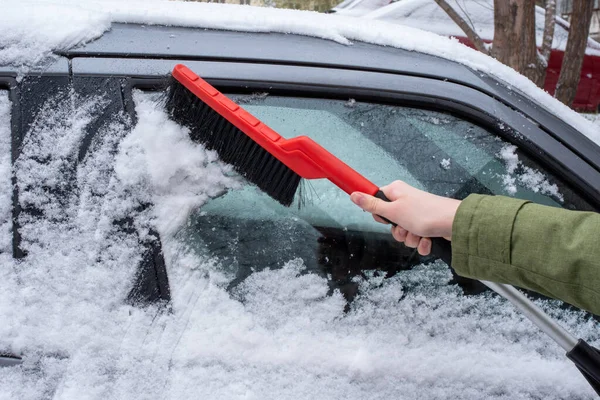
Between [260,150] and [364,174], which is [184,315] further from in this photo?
[364,174]

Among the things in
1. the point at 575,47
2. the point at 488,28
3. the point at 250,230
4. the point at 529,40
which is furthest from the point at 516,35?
the point at 488,28

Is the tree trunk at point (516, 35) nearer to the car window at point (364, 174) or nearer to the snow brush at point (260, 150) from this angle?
the car window at point (364, 174)

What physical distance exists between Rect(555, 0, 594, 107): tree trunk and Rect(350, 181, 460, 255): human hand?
3451mm

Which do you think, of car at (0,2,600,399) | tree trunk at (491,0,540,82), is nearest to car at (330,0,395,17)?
tree trunk at (491,0,540,82)

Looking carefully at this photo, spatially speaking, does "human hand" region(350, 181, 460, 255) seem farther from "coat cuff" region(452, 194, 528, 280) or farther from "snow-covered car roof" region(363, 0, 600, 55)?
"snow-covered car roof" region(363, 0, 600, 55)

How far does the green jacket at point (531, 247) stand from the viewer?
39.8 inches

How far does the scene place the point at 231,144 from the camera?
1.37 meters

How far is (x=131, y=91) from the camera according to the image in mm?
1317

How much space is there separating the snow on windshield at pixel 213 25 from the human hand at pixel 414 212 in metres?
0.51

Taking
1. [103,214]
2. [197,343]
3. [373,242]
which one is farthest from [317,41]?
[197,343]

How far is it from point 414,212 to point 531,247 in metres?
0.23

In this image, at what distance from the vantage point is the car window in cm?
132

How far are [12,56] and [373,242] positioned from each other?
92 centimetres

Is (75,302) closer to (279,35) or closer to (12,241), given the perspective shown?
(12,241)
